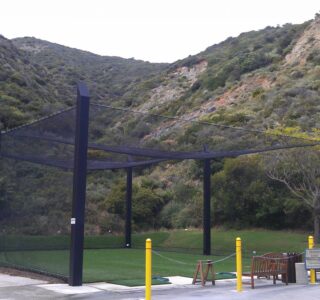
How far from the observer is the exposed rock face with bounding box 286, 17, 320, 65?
5647 centimetres

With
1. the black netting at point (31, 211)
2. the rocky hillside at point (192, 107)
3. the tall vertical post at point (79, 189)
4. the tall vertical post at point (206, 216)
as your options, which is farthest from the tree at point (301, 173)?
the tall vertical post at point (79, 189)

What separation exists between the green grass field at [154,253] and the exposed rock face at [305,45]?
1226 inches

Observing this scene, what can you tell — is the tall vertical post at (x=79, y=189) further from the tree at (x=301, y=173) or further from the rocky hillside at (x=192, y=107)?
the tree at (x=301, y=173)

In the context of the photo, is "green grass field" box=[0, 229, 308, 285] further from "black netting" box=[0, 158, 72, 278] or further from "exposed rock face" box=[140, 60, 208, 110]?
"exposed rock face" box=[140, 60, 208, 110]

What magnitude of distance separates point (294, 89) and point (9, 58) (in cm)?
2813

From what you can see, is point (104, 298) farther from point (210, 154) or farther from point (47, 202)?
point (210, 154)

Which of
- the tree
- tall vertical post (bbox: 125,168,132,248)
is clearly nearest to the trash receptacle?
the tree

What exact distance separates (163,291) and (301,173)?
15870 mm

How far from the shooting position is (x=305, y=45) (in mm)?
58875

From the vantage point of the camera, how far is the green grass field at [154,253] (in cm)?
1578

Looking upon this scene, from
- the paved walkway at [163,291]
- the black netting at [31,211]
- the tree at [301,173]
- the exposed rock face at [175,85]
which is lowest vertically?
the paved walkway at [163,291]

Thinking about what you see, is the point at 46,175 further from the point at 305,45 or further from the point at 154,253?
the point at 305,45

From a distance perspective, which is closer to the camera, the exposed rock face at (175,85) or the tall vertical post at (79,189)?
the tall vertical post at (79,189)

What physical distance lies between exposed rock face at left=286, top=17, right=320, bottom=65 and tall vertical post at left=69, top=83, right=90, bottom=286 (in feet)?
146
